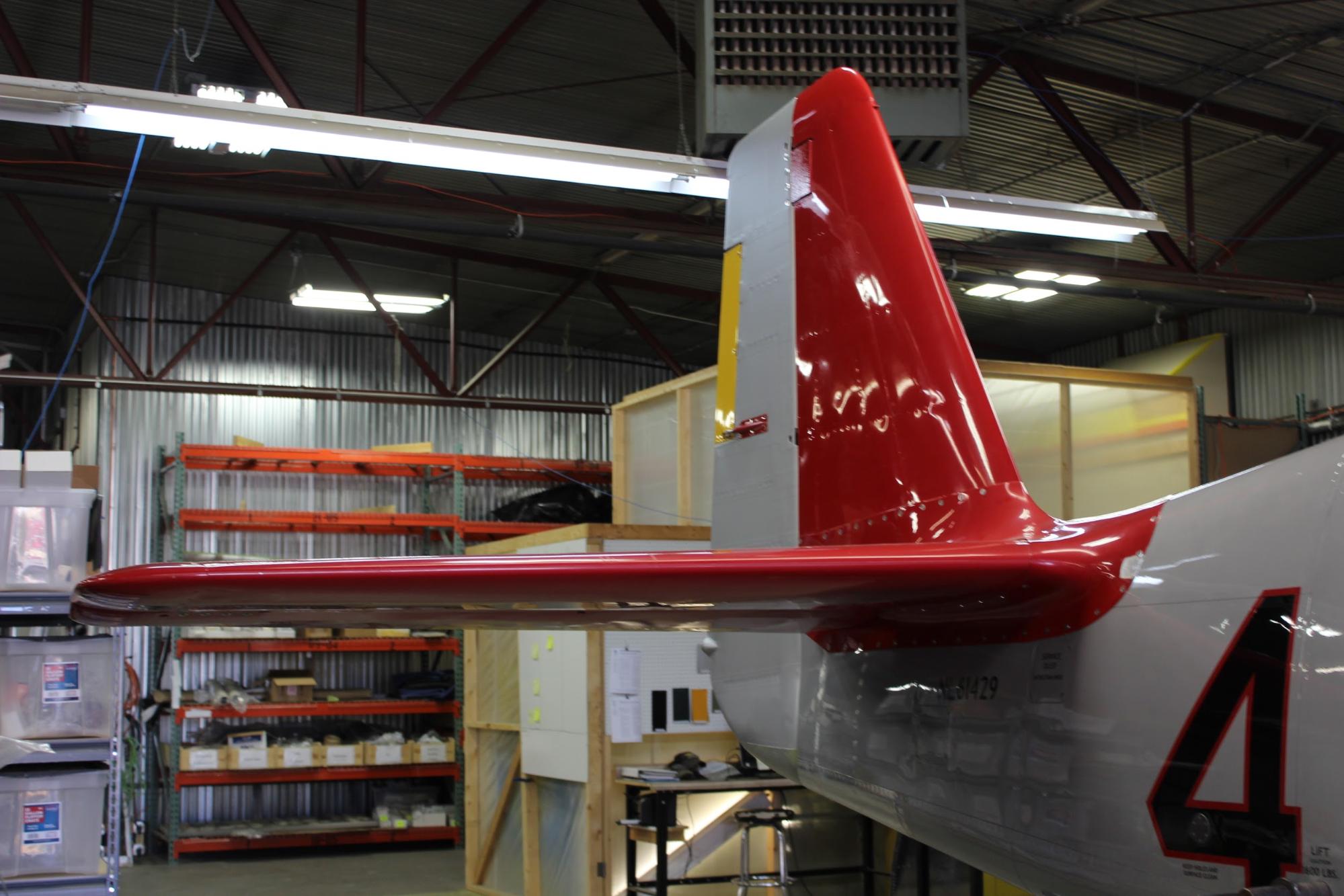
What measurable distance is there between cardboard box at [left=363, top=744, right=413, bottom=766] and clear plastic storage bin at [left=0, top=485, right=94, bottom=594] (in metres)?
7.37

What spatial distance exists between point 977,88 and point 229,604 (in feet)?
24.7

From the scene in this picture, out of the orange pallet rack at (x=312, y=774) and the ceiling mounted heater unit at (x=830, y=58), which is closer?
the ceiling mounted heater unit at (x=830, y=58)

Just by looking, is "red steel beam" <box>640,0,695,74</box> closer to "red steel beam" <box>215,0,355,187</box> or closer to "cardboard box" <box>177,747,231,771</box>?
"red steel beam" <box>215,0,355,187</box>

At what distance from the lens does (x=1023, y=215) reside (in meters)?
7.30

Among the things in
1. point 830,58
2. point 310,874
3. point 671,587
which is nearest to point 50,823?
point 671,587

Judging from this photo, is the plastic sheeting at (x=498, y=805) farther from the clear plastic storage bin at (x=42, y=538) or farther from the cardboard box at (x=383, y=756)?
the clear plastic storage bin at (x=42, y=538)

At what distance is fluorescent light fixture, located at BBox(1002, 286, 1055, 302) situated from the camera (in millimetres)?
13258

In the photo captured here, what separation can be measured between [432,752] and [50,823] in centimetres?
750

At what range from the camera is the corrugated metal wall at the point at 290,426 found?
13.7 metres

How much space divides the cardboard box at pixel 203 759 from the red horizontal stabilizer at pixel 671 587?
10.2 m

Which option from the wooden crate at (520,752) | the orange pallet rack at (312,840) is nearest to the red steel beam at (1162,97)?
the wooden crate at (520,752)

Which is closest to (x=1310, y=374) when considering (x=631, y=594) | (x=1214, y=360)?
(x=1214, y=360)

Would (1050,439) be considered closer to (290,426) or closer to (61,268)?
(61,268)

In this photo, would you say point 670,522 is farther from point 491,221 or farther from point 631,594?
point 631,594
